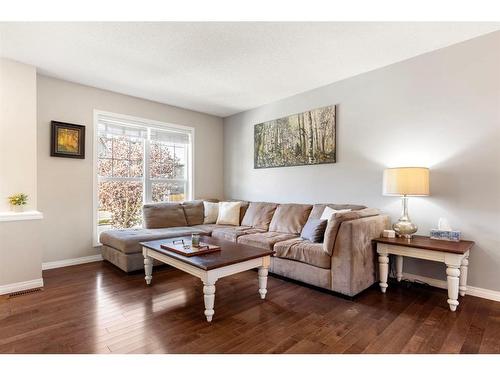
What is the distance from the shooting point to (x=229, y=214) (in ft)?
14.4

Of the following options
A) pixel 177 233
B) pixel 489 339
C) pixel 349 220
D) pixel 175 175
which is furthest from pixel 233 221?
pixel 489 339

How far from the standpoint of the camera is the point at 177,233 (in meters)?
3.63

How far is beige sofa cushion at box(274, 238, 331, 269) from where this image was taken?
2648 mm

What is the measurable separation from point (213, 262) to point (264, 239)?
47.0 inches

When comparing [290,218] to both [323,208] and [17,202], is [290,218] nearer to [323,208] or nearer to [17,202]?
[323,208]

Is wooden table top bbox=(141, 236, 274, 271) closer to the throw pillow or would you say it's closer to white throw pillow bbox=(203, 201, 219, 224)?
the throw pillow

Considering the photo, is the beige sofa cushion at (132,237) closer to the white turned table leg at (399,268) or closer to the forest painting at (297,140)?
the forest painting at (297,140)

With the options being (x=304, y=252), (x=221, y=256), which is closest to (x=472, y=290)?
(x=304, y=252)

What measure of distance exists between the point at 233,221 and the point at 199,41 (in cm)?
264

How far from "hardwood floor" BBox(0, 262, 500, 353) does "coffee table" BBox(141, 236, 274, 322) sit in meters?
0.22

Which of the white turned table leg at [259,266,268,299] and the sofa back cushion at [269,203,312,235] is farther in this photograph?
the sofa back cushion at [269,203,312,235]

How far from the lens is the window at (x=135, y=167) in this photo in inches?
158

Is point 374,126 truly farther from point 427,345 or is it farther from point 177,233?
A: point 177,233

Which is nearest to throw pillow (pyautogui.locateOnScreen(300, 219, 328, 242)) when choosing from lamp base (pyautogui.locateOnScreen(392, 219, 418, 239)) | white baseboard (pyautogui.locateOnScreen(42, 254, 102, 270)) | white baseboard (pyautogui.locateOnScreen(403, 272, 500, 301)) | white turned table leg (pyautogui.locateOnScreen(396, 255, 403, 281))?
lamp base (pyautogui.locateOnScreen(392, 219, 418, 239))
